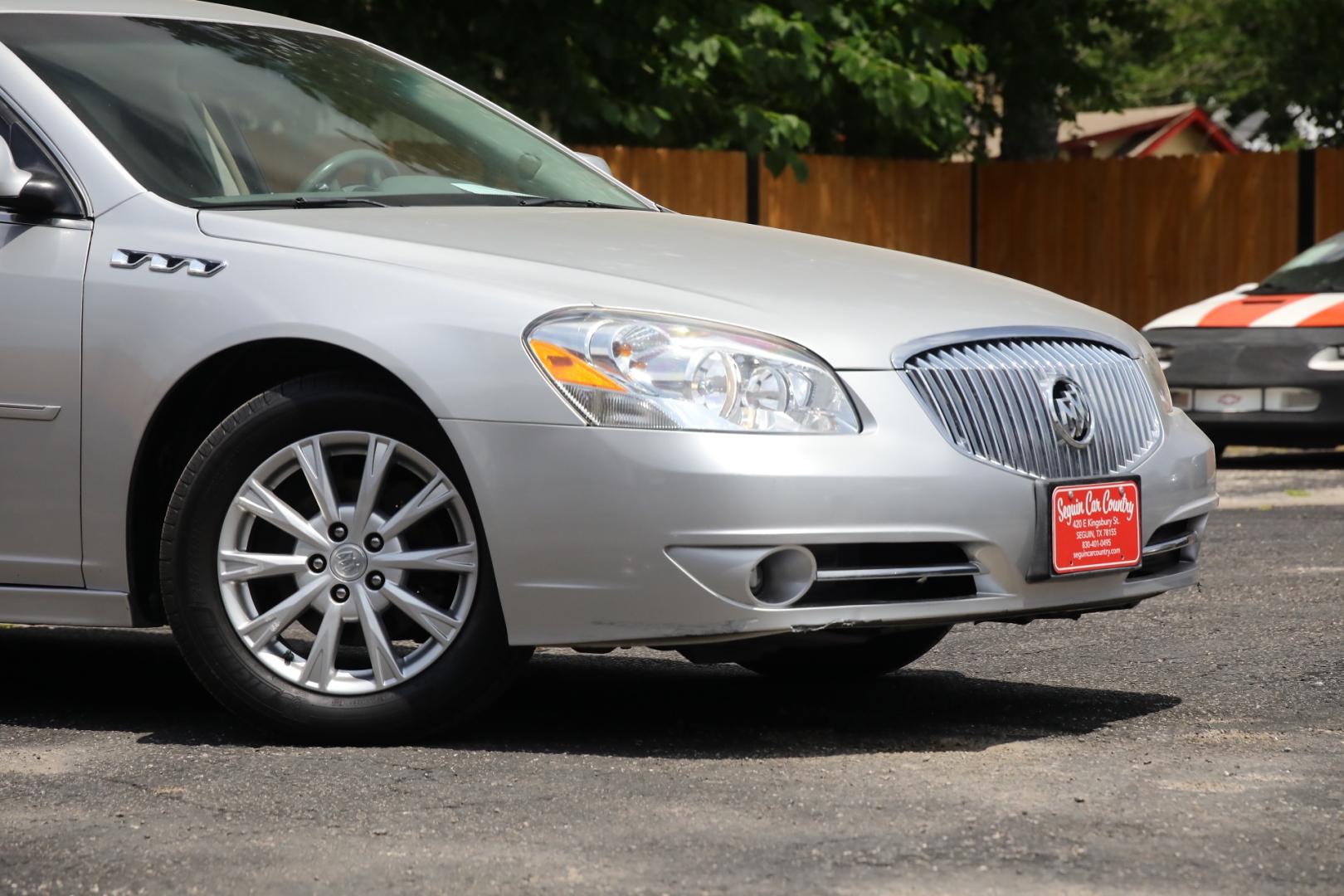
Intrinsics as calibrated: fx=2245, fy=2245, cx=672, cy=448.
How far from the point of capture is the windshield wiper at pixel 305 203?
16.0 ft

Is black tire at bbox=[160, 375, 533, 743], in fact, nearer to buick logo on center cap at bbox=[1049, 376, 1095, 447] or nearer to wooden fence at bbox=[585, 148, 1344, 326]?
buick logo on center cap at bbox=[1049, 376, 1095, 447]

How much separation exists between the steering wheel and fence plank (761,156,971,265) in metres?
11.7

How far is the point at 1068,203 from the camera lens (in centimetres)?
1927

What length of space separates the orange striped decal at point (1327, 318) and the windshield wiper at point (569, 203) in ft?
22.3

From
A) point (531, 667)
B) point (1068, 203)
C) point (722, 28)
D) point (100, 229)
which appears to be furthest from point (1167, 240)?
point (100, 229)

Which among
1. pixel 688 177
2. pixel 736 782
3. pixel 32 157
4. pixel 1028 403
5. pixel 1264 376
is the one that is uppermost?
pixel 32 157

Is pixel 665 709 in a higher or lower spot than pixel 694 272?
lower

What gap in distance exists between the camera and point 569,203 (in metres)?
5.61

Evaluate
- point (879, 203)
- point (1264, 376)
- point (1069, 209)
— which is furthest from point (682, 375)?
point (1069, 209)

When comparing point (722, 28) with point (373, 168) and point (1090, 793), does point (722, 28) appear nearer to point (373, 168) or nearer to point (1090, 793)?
point (373, 168)

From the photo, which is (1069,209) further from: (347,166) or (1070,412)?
(1070,412)

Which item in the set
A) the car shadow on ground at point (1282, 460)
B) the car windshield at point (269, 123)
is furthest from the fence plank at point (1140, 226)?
the car windshield at point (269, 123)

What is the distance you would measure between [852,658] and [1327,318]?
6856 mm

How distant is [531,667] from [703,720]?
39.4 inches
